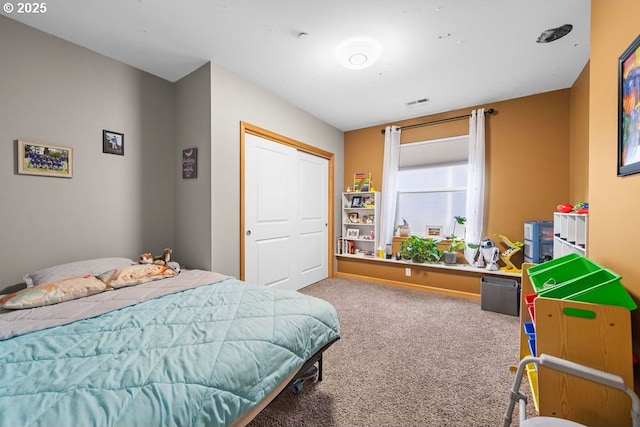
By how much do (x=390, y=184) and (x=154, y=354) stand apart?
3.61 meters

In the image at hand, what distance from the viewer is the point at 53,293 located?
153cm

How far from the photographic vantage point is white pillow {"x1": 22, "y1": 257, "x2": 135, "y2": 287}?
5.95 ft

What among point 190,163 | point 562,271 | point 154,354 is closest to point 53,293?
point 154,354

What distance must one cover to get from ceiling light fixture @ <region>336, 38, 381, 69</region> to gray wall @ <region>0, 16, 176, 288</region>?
2003 millimetres

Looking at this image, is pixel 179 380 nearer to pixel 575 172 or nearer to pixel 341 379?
pixel 341 379

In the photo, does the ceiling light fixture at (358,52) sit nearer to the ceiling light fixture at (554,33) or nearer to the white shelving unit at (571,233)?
the ceiling light fixture at (554,33)

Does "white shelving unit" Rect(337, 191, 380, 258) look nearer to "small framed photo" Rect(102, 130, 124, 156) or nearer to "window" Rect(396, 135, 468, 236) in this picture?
"window" Rect(396, 135, 468, 236)

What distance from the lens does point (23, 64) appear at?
1.90 meters

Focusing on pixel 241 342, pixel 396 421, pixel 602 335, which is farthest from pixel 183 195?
pixel 602 335

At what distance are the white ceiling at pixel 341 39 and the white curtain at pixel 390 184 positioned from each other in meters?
0.96

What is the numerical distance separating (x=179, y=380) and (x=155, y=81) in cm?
302

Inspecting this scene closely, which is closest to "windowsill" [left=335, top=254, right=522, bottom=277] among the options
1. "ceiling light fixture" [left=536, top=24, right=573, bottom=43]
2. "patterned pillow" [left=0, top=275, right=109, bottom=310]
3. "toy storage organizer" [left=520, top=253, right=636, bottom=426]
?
"toy storage organizer" [left=520, top=253, right=636, bottom=426]

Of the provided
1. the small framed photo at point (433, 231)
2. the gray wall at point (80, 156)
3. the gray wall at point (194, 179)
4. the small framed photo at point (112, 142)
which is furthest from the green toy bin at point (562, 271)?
the small framed photo at point (112, 142)

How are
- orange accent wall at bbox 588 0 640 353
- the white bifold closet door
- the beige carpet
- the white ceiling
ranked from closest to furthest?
orange accent wall at bbox 588 0 640 353 → the beige carpet → the white ceiling → the white bifold closet door
